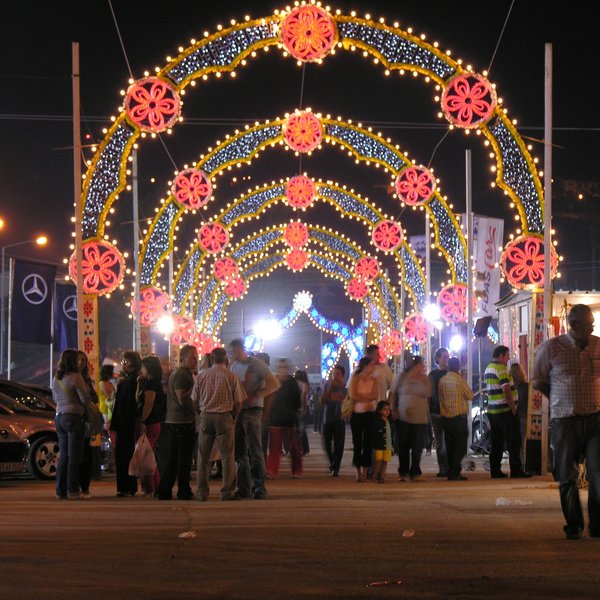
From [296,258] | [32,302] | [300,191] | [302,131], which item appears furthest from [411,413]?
[296,258]

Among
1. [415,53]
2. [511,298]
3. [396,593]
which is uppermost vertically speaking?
[415,53]

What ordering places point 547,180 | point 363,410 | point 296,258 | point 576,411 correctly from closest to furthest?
point 576,411 → point 363,410 → point 547,180 → point 296,258

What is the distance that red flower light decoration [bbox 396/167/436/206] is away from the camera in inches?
1118

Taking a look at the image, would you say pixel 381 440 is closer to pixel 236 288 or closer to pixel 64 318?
pixel 64 318

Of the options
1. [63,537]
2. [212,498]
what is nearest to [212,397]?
[212,498]

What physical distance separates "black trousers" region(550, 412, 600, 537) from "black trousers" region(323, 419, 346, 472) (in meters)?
10.7

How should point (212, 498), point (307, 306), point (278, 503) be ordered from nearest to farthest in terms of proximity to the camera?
point (278, 503) → point (212, 498) → point (307, 306)

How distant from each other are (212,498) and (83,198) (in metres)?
7.44

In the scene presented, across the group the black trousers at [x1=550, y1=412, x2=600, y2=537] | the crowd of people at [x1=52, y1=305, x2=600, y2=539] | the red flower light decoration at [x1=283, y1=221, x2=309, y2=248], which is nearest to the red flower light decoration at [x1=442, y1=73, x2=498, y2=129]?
the crowd of people at [x1=52, y1=305, x2=600, y2=539]

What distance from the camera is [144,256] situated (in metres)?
31.1

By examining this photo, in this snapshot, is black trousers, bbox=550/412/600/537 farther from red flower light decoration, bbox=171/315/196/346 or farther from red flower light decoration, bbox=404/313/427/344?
red flower light decoration, bbox=171/315/196/346

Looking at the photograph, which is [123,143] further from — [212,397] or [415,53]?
[212,397]

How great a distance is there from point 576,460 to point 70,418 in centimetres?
702

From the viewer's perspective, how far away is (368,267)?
142ft
